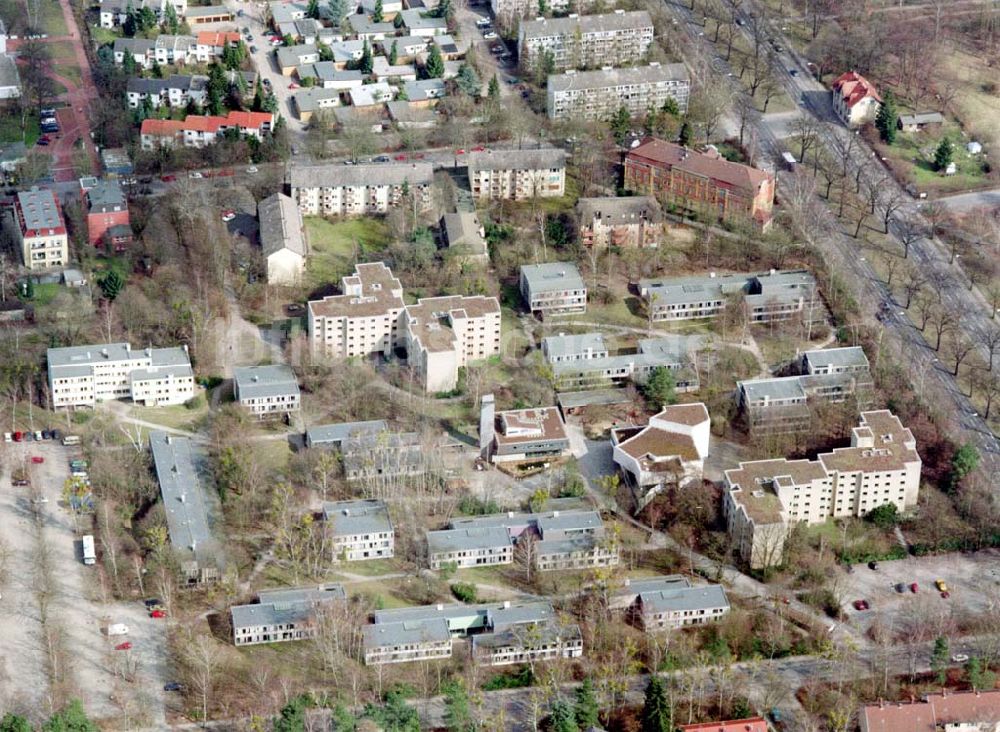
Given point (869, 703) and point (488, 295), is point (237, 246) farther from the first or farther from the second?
point (869, 703)

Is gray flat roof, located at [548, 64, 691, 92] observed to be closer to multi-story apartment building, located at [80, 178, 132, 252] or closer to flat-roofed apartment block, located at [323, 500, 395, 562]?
multi-story apartment building, located at [80, 178, 132, 252]

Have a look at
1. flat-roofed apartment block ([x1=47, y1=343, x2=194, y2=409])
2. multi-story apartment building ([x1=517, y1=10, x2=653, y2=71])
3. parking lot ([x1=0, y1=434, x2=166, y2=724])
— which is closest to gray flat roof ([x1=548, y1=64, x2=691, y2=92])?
multi-story apartment building ([x1=517, y1=10, x2=653, y2=71])

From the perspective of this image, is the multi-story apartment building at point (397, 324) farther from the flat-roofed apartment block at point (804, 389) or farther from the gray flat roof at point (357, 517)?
the flat-roofed apartment block at point (804, 389)

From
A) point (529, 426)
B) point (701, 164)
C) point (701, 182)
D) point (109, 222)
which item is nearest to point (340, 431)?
point (529, 426)

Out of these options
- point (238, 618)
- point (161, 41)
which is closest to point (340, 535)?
point (238, 618)

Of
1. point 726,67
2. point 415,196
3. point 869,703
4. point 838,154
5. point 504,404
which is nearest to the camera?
point 869,703

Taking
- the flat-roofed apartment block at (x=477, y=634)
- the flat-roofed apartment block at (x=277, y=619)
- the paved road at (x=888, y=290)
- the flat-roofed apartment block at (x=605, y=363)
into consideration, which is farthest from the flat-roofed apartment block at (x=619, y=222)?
the flat-roofed apartment block at (x=277, y=619)
